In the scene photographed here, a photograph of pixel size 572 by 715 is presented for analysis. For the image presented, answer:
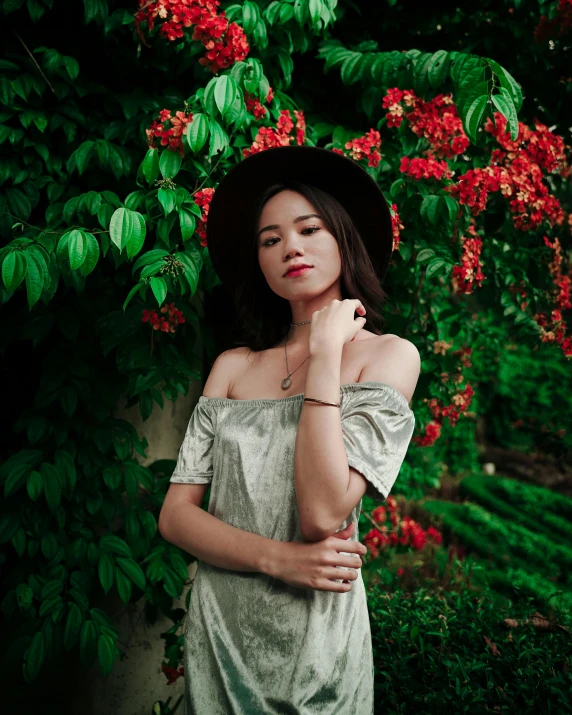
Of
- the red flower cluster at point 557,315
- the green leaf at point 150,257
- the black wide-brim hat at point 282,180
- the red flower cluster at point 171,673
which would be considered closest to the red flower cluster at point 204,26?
the black wide-brim hat at point 282,180

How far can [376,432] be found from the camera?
156cm

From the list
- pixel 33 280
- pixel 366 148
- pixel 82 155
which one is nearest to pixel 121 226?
pixel 33 280

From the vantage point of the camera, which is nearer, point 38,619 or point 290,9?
point 290,9

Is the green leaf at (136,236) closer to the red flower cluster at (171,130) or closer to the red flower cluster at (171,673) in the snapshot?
the red flower cluster at (171,130)

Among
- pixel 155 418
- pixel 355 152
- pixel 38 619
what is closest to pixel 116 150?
pixel 355 152

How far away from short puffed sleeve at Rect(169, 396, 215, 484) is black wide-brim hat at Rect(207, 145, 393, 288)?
524 mm

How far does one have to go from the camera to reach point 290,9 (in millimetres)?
2279

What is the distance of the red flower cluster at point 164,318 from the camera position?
7.44ft

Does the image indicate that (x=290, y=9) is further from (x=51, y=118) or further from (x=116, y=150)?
(x=51, y=118)

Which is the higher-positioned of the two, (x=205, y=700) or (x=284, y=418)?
(x=284, y=418)

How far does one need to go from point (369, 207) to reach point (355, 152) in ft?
1.65

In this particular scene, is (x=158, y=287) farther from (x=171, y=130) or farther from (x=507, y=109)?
(x=507, y=109)

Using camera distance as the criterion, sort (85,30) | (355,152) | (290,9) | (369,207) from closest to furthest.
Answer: (369,207) → (290,9) → (355,152) → (85,30)

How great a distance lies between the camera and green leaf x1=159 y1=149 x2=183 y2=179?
2.08m
